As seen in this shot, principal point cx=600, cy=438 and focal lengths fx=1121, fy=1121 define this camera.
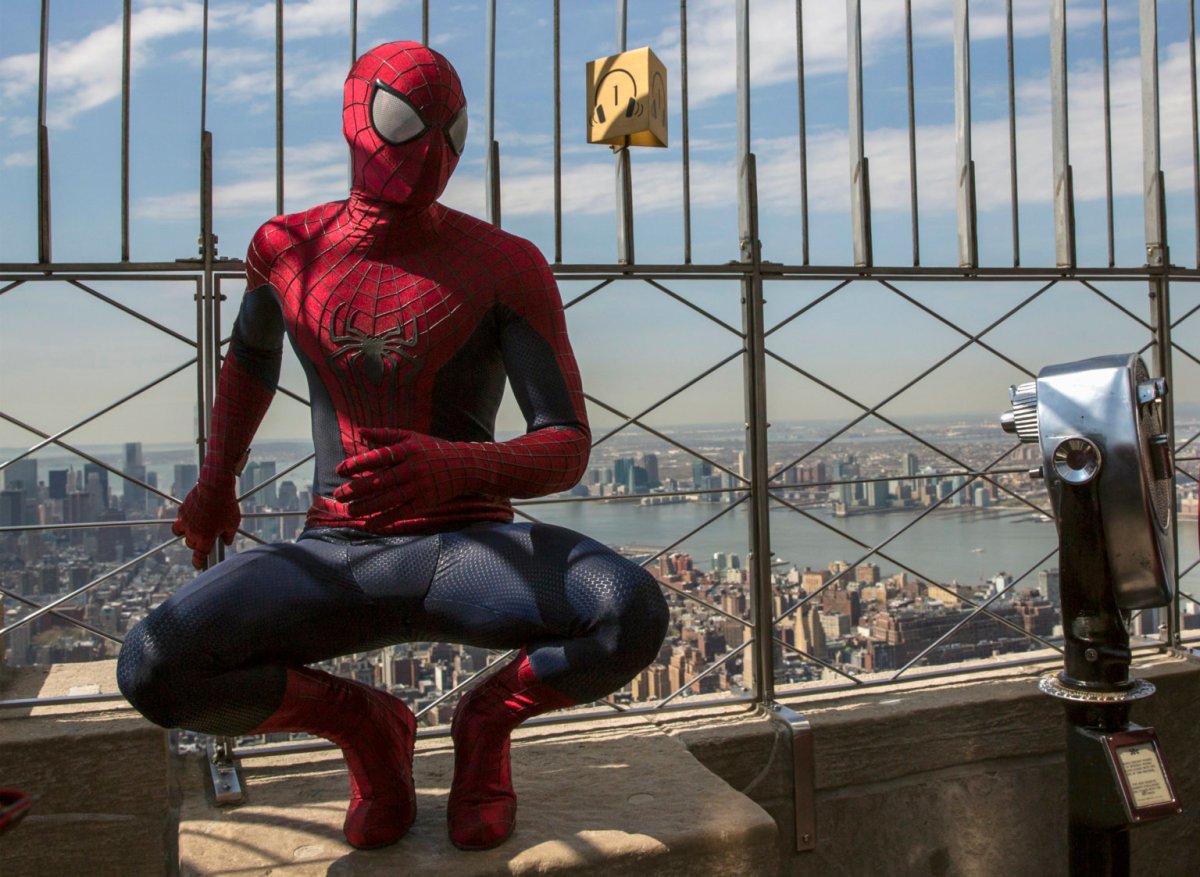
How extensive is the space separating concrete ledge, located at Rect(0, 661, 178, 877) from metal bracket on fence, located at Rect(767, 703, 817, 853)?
1.55 meters

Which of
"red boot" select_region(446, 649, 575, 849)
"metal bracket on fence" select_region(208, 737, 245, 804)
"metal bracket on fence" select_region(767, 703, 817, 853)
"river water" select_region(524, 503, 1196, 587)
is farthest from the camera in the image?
"river water" select_region(524, 503, 1196, 587)

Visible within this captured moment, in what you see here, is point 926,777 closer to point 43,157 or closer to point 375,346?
point 375,346

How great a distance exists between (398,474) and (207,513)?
2.16 ft

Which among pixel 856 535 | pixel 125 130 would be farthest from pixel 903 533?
pixel 125 130

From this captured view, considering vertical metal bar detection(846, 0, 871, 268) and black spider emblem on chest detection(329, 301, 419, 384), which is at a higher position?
vertical metal bar detection(846, 0, 871, 268)

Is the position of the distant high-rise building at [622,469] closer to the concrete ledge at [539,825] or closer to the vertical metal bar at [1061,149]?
the concrete ledge at [539,825]

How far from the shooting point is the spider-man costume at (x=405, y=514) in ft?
5.86

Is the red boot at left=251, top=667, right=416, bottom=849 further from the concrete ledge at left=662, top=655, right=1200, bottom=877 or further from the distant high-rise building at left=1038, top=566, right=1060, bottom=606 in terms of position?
the distant high-rise building at left=1038, top=566, right=1060, bottom=606

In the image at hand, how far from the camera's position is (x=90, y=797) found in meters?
2.56

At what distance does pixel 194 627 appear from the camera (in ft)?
5.74

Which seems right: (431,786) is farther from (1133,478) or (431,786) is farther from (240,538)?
(1133,478)

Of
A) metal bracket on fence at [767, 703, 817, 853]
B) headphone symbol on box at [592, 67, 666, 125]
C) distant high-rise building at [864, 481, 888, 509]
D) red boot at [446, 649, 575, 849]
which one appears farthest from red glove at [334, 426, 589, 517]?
distant high-rise building at [864, 481, 888, 509]

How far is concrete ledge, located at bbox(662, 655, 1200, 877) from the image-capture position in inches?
117

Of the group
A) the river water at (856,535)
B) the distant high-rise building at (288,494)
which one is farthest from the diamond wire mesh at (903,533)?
the distant high-rise building at (288,494)
